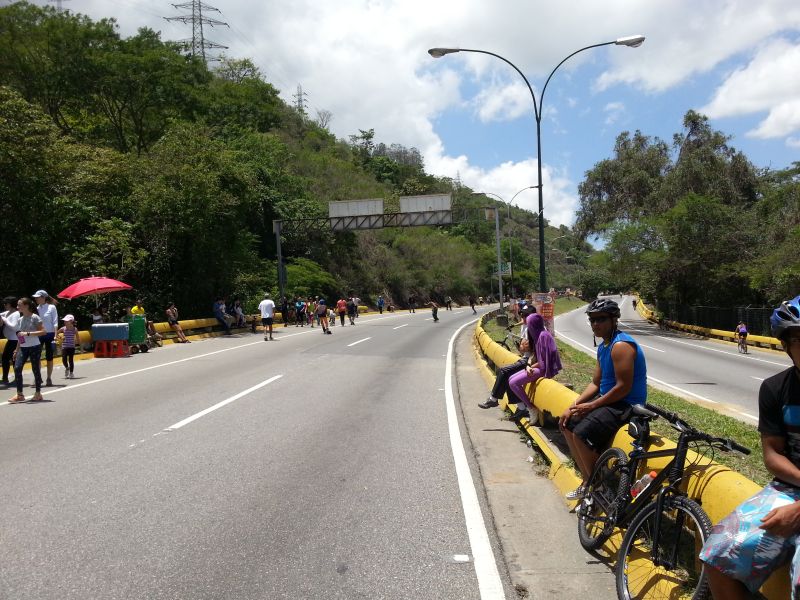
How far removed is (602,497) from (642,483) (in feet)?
1.72

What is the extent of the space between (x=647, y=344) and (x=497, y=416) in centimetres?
2543

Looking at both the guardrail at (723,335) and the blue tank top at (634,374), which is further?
the guardrail at (723,335)

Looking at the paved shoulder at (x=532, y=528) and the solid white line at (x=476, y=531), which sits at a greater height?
the solid white line at (x=476, y=531)

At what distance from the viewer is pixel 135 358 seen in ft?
59.6

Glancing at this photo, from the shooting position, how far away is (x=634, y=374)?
457cm

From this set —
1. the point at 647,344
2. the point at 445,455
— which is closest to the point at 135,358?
the point at 445,455

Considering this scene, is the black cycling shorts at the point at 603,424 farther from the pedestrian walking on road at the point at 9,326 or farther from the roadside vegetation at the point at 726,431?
the pedestrian walking on road at the point at 9,326

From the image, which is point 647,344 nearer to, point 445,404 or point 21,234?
point 445,404

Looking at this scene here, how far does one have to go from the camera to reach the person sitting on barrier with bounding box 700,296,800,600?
263cm

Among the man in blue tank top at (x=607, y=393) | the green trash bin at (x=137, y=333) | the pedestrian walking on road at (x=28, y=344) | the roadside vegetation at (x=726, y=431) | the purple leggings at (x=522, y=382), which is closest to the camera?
the man in blue tank top at (x=607, y=393)

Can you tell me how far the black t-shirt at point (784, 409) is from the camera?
283 centimetres

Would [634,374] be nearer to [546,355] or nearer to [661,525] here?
[661,525]

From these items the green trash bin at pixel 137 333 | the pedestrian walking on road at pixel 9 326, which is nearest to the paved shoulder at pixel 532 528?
the pedestrian walking on road at pixel 9 326

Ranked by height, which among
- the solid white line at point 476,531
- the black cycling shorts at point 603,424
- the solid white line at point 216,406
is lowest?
the solid white line at point 476,531
